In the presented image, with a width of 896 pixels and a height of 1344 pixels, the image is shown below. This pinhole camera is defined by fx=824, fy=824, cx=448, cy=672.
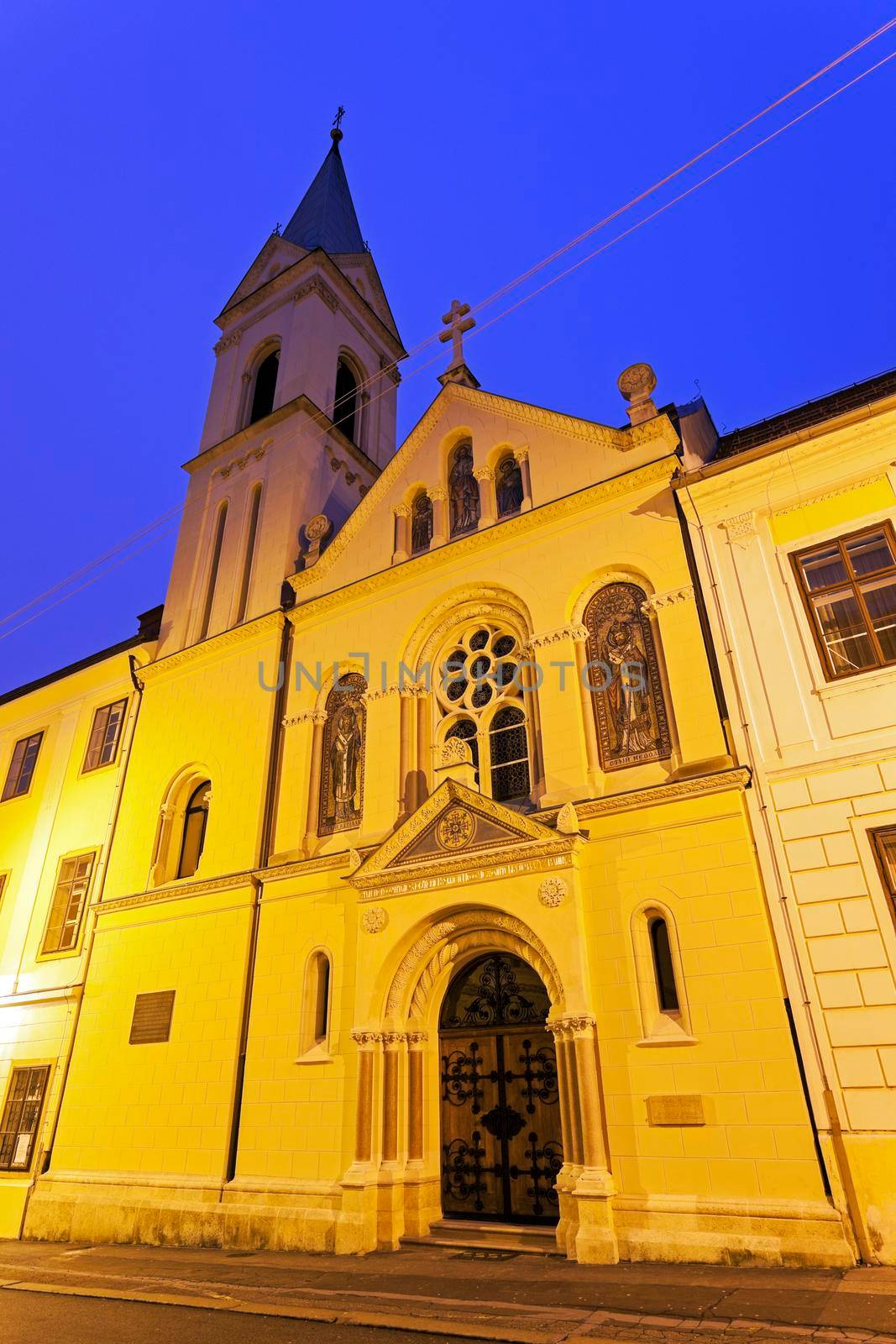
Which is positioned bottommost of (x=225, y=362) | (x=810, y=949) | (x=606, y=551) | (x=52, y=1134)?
(x=52, y=1134)

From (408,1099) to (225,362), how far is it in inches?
867

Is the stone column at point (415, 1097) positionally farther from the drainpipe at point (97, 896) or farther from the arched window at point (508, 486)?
the arched window at point (508, 486)

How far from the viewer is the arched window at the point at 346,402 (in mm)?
24844

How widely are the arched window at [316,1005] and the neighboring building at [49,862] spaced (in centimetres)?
637

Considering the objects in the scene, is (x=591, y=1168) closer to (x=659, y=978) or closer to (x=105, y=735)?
(x=659, y=978)

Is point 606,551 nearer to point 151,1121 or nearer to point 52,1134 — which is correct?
point 151,1121

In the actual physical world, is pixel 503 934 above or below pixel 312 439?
below

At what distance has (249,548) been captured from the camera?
20797 mm

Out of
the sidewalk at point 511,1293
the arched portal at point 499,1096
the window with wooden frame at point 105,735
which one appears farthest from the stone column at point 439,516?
the sidewalk at point 511,1293

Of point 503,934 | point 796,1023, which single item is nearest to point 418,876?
point 503,934

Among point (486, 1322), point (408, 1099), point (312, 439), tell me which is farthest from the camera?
point (312, 439)

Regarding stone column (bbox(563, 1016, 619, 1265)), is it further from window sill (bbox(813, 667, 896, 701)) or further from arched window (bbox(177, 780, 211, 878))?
arched window (bbox(177, 780, 211, 878))

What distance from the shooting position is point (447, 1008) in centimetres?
1320

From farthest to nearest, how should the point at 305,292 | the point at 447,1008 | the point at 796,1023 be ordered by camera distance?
the point at 305,292 < the point at 447,1008 < the point at 796,1023
